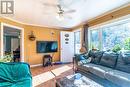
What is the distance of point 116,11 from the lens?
13.3 feet

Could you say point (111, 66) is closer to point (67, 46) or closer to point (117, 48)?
point (117, 48)

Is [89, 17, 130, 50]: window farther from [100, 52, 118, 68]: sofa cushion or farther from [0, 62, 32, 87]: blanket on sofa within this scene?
[0, 62, 32, 87]: blanket on sofa

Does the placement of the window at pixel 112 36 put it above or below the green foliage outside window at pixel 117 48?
above

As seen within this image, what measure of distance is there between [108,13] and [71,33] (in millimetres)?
3477

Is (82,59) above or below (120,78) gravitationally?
above

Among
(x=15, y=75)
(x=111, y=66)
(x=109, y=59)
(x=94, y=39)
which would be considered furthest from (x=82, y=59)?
(x=15, y=75)

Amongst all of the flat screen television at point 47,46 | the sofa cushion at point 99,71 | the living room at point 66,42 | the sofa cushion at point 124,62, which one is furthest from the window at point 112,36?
the flat screen television at point 47,46

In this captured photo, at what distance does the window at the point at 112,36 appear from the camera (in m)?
3.97

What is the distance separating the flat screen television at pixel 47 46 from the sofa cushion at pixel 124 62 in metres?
4.44

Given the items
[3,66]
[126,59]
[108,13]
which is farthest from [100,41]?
[3,66]

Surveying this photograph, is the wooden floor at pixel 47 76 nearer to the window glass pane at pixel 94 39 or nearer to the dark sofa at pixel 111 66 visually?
the dark sofa at pixel 111 66

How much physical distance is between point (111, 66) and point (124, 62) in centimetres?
42

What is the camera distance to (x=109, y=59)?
11.9 ft

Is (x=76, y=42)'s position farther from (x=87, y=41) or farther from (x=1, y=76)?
(x=1, y=76)
